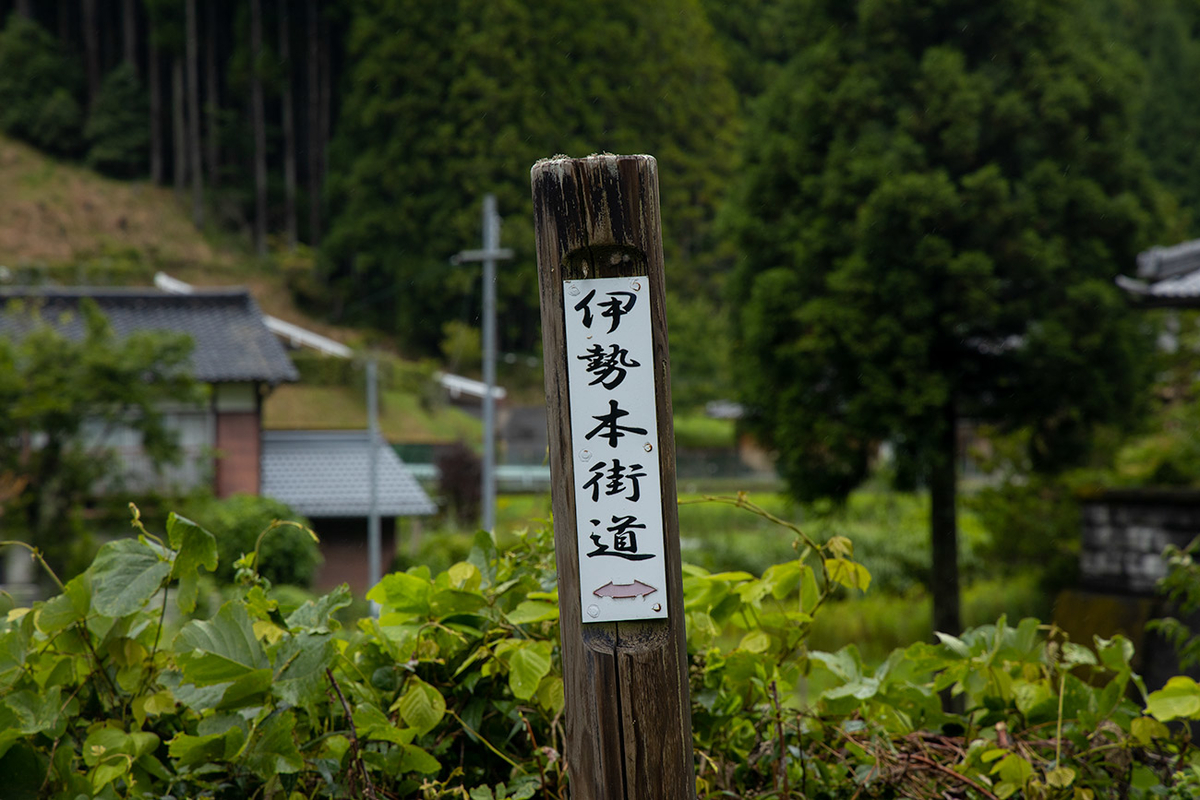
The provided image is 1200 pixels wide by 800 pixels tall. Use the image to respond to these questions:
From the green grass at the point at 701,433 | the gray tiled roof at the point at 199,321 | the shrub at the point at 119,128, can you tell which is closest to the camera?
the gray tiled roof at the point at 199,321

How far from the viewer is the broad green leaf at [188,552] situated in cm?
121

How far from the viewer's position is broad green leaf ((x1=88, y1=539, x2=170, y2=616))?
118 centimetres

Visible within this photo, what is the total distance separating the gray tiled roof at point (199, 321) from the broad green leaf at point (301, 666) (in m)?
13.0

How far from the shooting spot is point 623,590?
1070 millimetres

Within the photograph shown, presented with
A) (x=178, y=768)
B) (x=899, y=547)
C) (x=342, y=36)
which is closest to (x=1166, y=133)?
(x=899, y=547)

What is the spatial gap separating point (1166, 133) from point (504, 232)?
51.4 feet

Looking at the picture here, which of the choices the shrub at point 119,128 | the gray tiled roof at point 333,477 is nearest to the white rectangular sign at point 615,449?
the gray tiled roof at point 333,477

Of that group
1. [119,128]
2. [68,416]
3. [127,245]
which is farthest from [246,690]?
[119,128]

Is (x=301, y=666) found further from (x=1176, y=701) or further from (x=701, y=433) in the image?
(x=701, y=433)

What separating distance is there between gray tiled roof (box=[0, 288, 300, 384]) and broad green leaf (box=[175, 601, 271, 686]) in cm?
1298

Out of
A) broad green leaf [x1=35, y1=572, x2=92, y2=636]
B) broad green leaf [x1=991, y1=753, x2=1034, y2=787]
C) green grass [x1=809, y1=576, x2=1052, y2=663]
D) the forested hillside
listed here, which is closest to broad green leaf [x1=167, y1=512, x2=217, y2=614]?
broad green leaf [x1=35, y1=572, x2=92, y2=636]

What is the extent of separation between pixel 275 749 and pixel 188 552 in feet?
0.83

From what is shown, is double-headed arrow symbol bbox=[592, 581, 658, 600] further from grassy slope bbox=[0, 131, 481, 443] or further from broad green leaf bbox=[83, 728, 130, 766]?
grassy slope bbox=[0, 131, 481, 443]

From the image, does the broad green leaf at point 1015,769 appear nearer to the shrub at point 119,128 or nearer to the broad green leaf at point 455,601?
the broad green leaf at point 455,601
